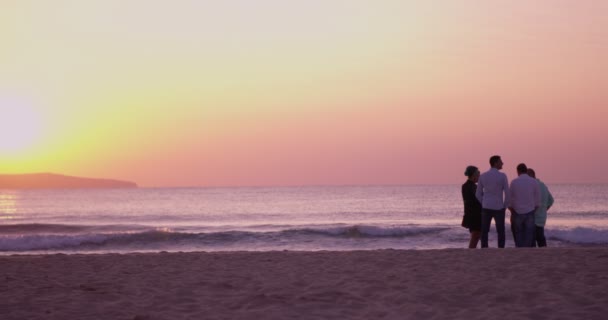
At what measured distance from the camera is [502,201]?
11039 mm

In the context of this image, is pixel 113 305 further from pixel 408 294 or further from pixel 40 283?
pixel 408 294

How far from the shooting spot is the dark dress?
452 inches

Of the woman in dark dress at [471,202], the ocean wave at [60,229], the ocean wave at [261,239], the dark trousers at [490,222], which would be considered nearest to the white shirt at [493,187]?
the dark trousers at [490,222]

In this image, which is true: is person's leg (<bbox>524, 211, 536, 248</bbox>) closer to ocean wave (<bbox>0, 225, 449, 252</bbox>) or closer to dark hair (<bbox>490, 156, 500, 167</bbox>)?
dark hair (<bbox>490, 156, 500, 167</bbox>)

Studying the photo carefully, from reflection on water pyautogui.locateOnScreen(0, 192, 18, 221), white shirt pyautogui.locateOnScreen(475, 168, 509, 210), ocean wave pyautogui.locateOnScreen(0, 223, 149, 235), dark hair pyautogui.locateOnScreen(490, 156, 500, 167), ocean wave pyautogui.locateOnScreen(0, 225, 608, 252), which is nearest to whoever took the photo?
dark hair pyautogui.locateOnScreen(490, 156, 500, 167)

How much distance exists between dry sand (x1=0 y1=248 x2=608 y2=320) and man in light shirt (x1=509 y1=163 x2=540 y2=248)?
2.68ft

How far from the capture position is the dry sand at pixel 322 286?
20.3 feet

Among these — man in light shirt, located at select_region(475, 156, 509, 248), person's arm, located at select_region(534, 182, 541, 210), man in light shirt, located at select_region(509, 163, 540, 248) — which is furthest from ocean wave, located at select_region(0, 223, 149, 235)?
person's arm, located at select_region(534, 182, 541, 210)

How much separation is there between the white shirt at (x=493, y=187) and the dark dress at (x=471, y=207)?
408 mm

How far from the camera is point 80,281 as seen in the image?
8367 mm

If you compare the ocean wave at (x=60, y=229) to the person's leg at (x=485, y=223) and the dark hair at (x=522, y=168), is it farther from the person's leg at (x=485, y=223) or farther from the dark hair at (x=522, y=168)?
the dark hair at (x=522, y=168)

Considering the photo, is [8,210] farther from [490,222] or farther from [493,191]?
[493,191]

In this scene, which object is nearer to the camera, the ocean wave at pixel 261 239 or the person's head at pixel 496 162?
the person's head at pixel 496 162

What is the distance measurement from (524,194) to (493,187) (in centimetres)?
61
